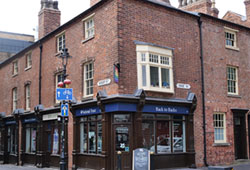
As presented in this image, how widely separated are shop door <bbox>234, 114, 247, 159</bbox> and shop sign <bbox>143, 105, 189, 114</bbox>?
458cm

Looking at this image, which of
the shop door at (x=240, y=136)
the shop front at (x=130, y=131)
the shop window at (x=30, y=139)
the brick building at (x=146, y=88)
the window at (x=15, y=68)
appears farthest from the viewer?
the window at (x=15, y=68)

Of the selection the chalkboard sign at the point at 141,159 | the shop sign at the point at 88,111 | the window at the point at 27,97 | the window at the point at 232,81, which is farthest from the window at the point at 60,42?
the window at the point at 232,81

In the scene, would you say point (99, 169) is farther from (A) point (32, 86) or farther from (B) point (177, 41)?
(A) point (32, 86)

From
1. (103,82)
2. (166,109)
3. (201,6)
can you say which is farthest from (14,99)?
(201,6)

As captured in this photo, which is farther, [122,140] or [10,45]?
[10,45]

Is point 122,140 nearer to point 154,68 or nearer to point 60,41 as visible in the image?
point 154,68

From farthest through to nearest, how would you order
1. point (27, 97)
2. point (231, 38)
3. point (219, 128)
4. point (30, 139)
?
point (27, 97), point (30, 139), point (231, 38), point (219, 128)

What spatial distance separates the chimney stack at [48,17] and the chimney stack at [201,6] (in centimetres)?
1049

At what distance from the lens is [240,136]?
20594 millimetres

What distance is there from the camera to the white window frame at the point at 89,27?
59.7 feet

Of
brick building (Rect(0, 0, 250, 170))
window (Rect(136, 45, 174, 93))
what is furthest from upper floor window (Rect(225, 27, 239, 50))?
window (Rect(136, 45, 174, 93))

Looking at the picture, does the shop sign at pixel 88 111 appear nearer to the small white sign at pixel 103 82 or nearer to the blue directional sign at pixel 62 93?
the small white sign at pixel 103 82

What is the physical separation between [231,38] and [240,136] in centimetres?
605

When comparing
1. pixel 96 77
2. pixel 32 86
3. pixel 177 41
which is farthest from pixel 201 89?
pixel 32 86
